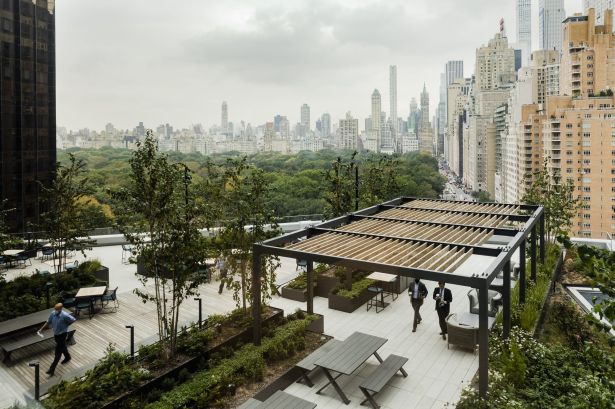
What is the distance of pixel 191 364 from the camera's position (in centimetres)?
796

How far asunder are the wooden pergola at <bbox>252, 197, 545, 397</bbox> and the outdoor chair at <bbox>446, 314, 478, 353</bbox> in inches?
38.1

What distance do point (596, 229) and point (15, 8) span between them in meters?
93.5

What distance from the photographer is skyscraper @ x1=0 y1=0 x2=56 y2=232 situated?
2223 cm

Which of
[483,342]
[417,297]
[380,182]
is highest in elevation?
[380,182]

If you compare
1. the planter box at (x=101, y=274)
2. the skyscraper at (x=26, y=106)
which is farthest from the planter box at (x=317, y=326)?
the skyscraper at (x=26, y=106)

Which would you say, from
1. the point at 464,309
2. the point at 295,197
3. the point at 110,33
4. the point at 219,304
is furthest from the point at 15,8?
the point at 110,33

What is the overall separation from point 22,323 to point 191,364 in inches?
178

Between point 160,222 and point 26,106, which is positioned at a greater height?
point 26,106

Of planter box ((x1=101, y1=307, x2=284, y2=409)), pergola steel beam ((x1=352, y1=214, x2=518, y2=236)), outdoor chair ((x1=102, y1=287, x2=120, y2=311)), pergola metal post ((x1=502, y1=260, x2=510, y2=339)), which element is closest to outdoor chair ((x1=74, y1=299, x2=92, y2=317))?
outdoor chair ((x1=102, y1=287, x2=120, y2=311))

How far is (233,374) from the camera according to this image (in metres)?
7.72

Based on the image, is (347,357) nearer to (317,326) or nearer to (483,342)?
(483,342)

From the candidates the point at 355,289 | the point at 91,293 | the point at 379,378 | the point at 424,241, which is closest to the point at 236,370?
the point at 379,378

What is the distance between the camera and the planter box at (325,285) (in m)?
12.6

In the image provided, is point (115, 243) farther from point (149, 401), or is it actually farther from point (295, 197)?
point (295, 197)
